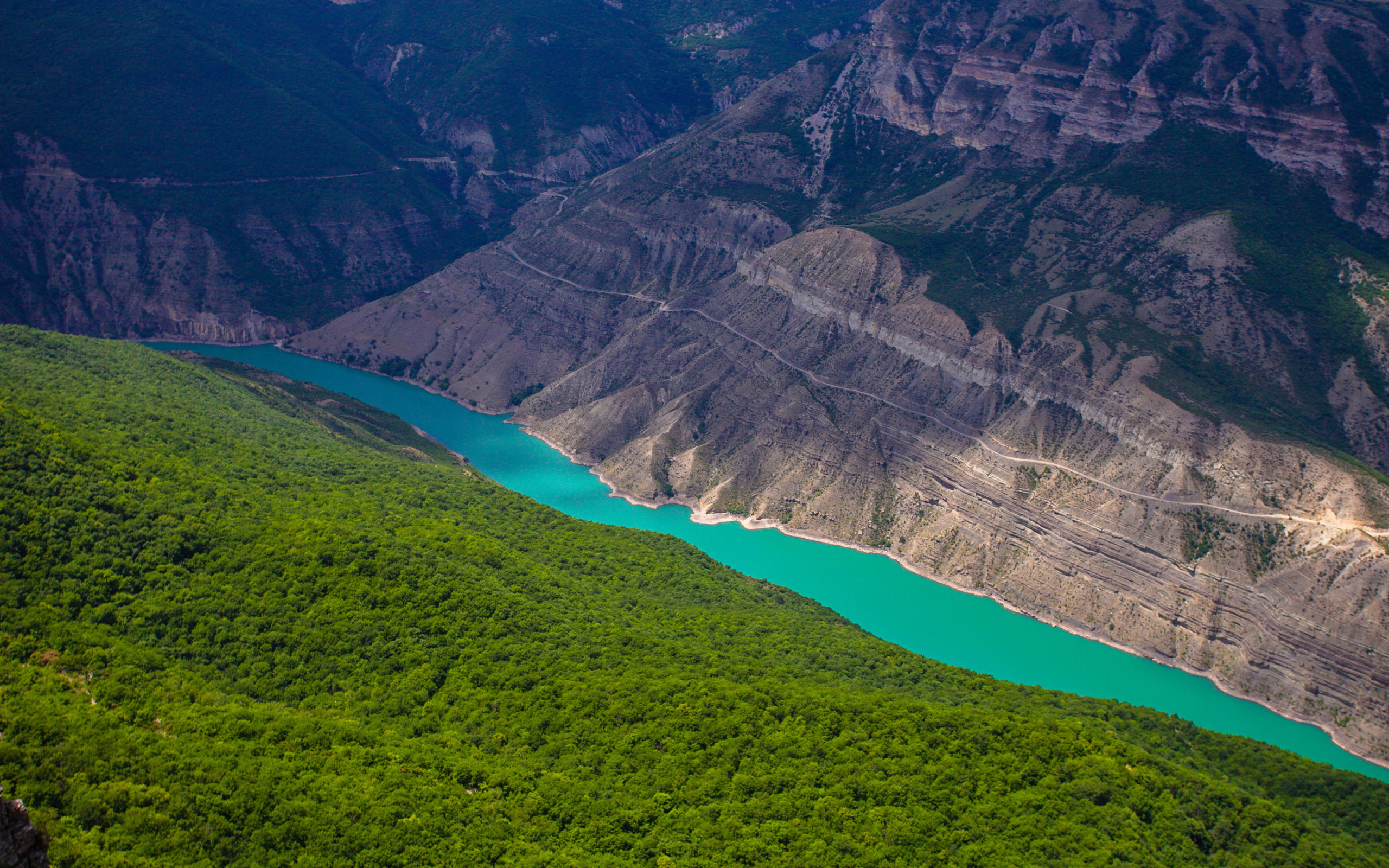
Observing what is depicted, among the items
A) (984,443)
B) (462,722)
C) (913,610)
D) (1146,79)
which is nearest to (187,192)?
(984,443)

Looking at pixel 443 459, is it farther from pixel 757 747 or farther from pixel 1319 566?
pixel 1319 566

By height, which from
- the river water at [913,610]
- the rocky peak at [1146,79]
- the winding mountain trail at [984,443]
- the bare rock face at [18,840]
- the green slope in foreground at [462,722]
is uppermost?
the rocky peak at [1146,79]

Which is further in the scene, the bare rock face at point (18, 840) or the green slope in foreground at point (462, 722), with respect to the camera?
the green slope in foreground at point (462, 722)

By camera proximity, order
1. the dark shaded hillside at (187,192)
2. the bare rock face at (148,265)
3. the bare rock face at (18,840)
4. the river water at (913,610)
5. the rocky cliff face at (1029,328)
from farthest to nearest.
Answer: the dark shaded hillside at (187,192) → the bare rock face at (148,265) → the rocky cliff face at (1029,328) → the river water at (913,610) → the bare rock face at (18,840)

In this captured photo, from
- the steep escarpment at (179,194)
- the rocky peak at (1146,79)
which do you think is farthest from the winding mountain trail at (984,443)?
the rocky peak at (1146,79)

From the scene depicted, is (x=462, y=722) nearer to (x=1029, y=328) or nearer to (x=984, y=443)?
(x=984, y=443)

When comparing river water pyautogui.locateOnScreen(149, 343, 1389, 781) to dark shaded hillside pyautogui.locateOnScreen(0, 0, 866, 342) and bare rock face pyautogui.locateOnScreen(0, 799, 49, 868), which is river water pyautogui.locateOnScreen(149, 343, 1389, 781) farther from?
bare rock face pyautogui.locateOnScreen(0, 799, 49, 868)

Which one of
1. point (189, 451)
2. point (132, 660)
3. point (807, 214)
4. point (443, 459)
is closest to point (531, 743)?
point (132, 660)

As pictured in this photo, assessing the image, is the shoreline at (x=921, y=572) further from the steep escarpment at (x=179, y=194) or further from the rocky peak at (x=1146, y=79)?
the rocky peak at (x=1146, y=79)
